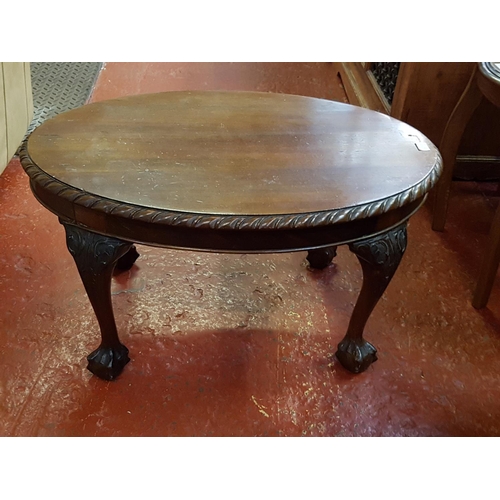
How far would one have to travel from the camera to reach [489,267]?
171cm

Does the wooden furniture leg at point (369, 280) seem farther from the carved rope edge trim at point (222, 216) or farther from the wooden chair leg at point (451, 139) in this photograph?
the wooden chair leg at point (451, 139)

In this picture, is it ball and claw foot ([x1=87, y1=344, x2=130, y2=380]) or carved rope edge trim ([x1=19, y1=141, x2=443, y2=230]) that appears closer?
carved rope edge trim ([x1=19, y1=141, x2=443, y2=230])

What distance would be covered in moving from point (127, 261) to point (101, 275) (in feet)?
1.97

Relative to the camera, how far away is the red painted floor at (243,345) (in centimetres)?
A: 139

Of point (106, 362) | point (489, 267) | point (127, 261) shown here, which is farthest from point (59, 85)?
point (489, 267)

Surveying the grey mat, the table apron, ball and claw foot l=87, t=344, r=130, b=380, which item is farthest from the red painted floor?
the grey mat

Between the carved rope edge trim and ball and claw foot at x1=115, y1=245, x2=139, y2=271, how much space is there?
0.68 meters

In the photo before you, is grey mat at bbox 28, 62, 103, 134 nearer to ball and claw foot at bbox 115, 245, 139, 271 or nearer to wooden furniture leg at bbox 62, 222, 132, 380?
ball and claw foot at bbox 115, 245, 139, 271

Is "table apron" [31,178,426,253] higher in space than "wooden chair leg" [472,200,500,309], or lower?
higher

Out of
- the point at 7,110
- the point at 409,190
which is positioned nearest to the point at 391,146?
the point at 409,190

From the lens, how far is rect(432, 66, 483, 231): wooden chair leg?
1.87 metres

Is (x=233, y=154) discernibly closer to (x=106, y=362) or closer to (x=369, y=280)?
(x=369, y=280)

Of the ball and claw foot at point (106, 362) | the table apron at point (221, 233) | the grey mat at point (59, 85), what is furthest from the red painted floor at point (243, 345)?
the grey mat at point (59, 85)

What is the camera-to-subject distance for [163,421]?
137 centimetres
